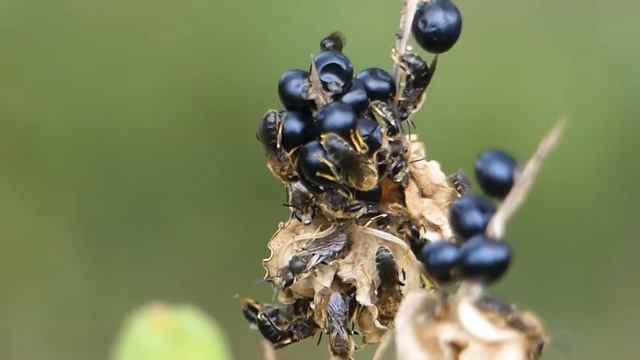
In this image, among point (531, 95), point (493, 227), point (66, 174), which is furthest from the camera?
point (66, 174)

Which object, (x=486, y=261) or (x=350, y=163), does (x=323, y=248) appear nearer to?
(x=350, y=163)

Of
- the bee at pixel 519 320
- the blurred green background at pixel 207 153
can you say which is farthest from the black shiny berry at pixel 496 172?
the blurred green background at pixel 207 153

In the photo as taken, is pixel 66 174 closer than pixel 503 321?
No

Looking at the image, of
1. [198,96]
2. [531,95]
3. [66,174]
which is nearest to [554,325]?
[531,95]

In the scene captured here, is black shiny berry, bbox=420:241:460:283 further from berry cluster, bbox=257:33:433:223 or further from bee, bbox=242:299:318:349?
bee, bbox=242:299:318:349

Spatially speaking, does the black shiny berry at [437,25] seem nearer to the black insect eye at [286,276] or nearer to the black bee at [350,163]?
the black bee at [350,163]

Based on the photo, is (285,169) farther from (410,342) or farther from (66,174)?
(66,174)

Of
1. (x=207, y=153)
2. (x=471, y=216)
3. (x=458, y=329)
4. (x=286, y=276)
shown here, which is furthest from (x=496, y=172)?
(x=207, y=153)
